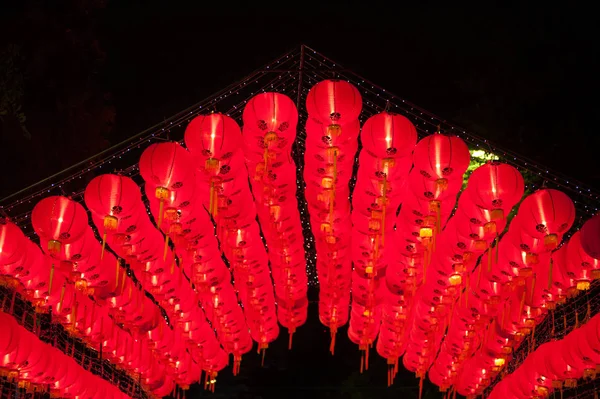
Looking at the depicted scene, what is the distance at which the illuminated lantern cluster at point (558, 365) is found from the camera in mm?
7433

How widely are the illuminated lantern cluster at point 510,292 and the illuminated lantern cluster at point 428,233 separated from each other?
0.38m

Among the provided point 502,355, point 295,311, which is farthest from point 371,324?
point 502,355

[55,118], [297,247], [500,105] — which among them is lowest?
[297,247]

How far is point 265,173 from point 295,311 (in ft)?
18.3

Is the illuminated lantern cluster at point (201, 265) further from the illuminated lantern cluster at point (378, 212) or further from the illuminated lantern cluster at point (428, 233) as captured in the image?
the illuminated lantern cluster at point (428, 233)

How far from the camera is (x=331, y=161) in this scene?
6.73 m

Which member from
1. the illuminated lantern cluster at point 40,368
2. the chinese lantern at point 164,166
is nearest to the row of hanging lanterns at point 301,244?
the chinese lantern at point 164,166

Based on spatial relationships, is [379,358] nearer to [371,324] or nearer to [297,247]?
[371,324]

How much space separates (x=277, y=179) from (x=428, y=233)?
156 cm

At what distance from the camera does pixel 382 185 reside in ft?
22.1

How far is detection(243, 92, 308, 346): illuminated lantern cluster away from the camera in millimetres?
6121

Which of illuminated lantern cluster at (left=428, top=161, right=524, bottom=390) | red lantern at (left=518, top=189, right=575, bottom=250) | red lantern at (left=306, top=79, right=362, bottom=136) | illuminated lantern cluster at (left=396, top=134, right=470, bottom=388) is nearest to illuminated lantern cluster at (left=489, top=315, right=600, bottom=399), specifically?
illuminated lantern cluster at (left=428, top=161, right=524, bottom=390)

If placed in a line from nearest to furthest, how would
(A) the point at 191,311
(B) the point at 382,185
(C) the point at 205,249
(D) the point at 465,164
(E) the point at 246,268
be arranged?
(D) the point at 465,164
(B) the point at 382,185
(C) the point at 205,249
(E) the point at 246,268
(A) the point at 191,311

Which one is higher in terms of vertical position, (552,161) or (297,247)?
(552,161)
